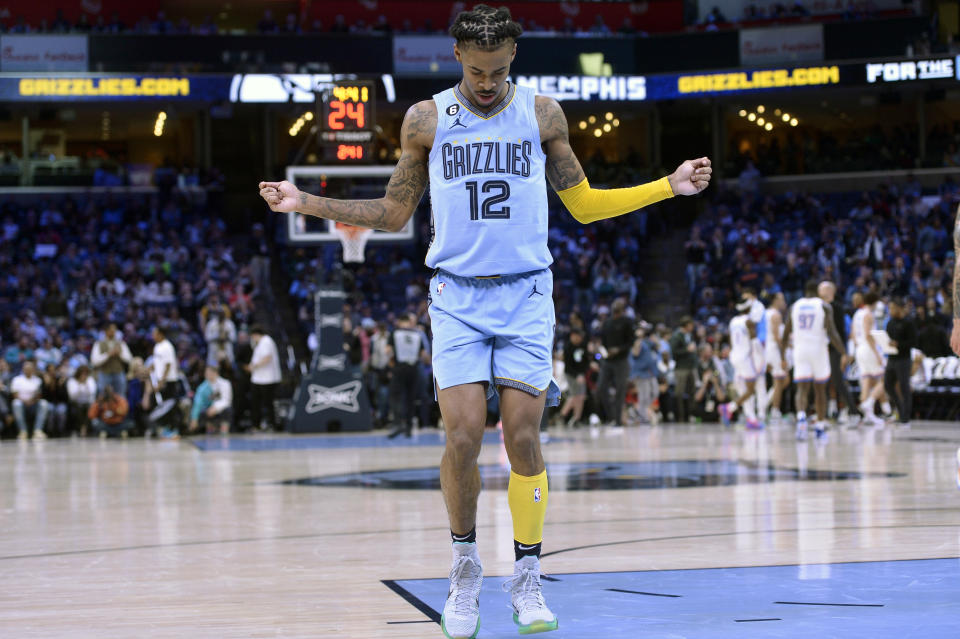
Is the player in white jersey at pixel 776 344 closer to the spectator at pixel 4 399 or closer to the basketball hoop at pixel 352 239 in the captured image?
the basketball hoop at pixel 352 239

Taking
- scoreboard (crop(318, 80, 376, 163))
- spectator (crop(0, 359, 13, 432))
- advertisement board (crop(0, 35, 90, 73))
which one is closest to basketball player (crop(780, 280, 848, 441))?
scoreboard (crop(318, 80, 376, 163))

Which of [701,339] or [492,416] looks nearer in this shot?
[492,416]

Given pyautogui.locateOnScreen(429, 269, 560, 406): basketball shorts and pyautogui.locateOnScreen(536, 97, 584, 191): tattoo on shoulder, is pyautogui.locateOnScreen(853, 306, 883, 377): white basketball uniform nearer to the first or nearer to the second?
pyautogui.locateOnScreen(536, 97, 584, 191): tattoo on shoulder

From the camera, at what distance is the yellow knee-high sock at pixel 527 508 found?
15.7ft

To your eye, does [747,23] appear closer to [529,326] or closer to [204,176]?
[204,176]

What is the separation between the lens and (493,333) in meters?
4.80

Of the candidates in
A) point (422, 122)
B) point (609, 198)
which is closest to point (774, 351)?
point (609, 198)

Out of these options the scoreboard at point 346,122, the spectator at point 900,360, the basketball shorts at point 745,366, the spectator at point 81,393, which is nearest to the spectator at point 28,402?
the spectator at point 81,393

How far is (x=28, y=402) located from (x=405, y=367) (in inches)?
267

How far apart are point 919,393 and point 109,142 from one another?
88.5 ft

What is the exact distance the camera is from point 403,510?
9.01 metres

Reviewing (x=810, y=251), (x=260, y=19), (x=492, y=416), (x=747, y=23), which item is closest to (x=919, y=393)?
(x=492, y=416)

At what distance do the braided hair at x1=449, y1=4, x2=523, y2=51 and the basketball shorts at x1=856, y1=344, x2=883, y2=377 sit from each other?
14187 millimetres

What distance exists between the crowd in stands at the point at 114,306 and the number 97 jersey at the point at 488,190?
616 inches
